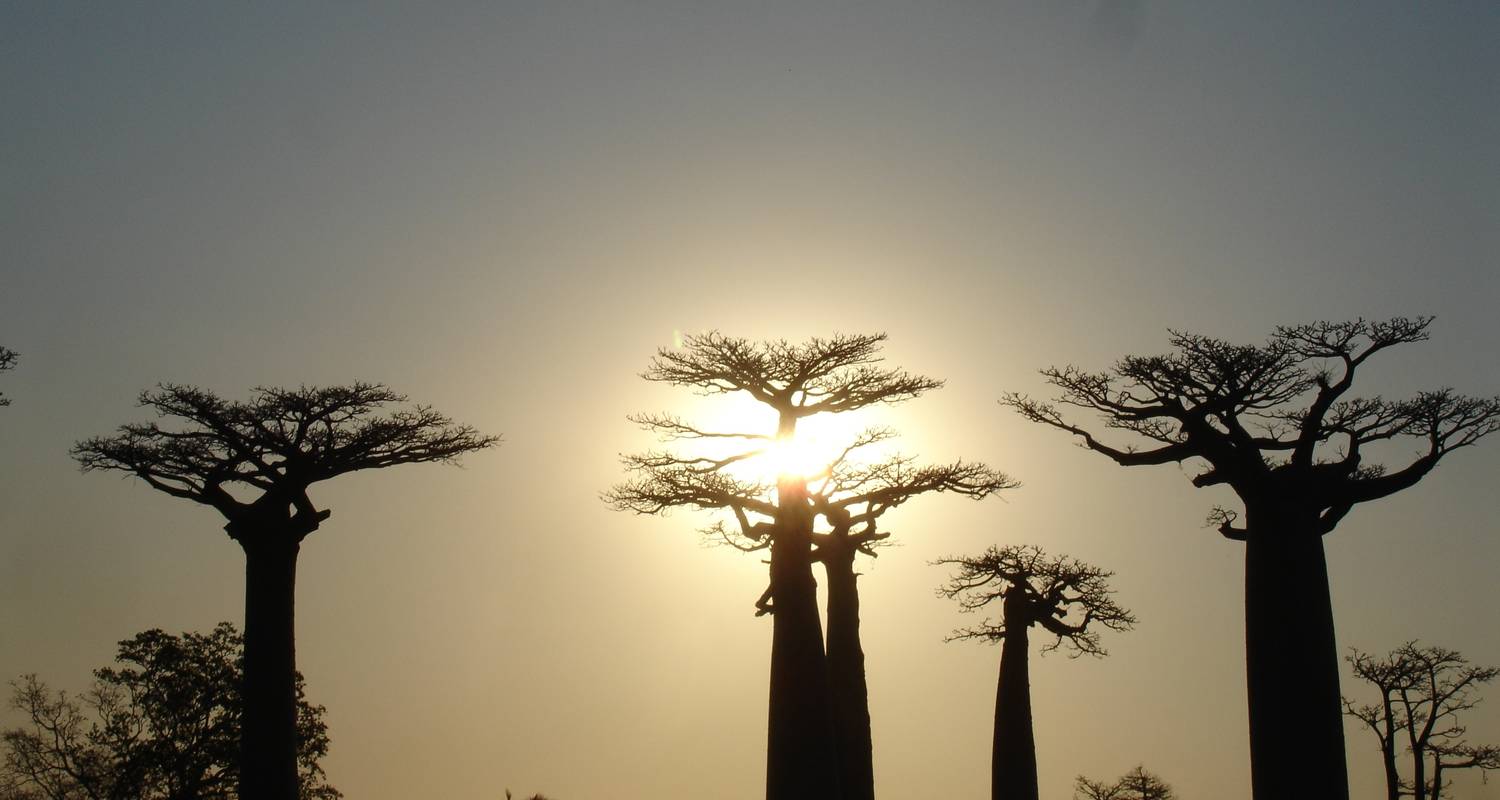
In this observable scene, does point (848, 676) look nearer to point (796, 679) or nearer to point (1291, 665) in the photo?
point (796, 679)

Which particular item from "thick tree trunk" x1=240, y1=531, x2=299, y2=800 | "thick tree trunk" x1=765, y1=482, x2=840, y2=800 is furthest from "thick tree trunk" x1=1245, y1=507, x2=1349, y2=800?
"thick tree trunk" x1=240, y1=531, x2=299, y2=800

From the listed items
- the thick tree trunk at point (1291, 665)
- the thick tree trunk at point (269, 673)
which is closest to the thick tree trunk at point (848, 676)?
the thick tree trunk at point (1291, 665)

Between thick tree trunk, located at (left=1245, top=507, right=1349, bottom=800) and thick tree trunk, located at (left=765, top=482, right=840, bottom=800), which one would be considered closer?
thick tree trunk, located at (left=1245, top=507, right=1349, bottom=800)

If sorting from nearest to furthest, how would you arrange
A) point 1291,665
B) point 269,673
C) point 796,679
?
point 1291,665
point 269,673
point 796,679

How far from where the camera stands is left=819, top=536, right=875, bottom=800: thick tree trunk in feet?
58.8

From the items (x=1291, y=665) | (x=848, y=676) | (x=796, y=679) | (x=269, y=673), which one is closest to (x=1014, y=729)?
(x=848, y=676)

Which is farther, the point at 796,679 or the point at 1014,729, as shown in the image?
the point at 1014,729

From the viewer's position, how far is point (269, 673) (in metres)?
15.0

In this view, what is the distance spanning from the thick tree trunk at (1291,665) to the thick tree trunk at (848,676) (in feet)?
19.8

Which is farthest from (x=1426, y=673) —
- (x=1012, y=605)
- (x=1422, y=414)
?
(x=1422, y=414)

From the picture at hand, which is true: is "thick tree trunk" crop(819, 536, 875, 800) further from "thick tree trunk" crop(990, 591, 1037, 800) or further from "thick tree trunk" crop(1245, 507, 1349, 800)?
"thick tree trunk" crop(1245, 507, 1349, 800)

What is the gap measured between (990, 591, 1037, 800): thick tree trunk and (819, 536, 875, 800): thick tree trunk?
2.02 m

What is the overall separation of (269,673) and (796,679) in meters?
5.85

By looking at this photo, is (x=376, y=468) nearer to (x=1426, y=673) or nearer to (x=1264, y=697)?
(x=1264, y=697)
